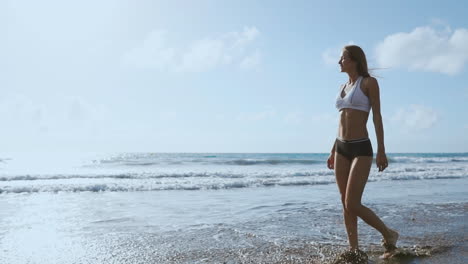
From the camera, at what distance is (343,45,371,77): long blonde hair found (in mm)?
3580

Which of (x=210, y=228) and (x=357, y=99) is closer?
(x=357, y=99)

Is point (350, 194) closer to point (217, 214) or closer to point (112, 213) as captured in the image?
point (217, 214)

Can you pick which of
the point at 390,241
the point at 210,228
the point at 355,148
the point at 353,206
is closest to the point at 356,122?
the point at 355,148

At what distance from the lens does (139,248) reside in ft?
14.5

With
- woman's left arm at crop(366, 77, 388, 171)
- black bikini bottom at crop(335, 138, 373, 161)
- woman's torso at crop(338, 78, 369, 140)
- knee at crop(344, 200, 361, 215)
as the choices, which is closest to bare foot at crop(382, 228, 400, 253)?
knee at crop(344, 200, 361, 215)

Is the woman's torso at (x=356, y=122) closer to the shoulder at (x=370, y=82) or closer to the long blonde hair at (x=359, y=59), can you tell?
the shoulder at (x=370, y=82)

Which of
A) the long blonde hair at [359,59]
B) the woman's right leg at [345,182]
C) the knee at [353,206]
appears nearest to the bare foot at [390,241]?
the woman's right leg at [345,182]

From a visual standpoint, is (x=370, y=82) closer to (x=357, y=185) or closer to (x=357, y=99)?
(x=357, y=99)

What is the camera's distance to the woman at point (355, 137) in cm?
348

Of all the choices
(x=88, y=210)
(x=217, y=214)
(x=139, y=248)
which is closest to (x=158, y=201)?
(x=88, y=210)

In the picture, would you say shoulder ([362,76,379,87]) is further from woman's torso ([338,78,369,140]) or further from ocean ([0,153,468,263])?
ocean ([0,153,468,263])

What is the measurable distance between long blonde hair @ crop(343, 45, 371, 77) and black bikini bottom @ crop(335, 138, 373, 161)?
640 millimetres

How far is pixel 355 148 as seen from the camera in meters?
3.52

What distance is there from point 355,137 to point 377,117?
0.27 metres
